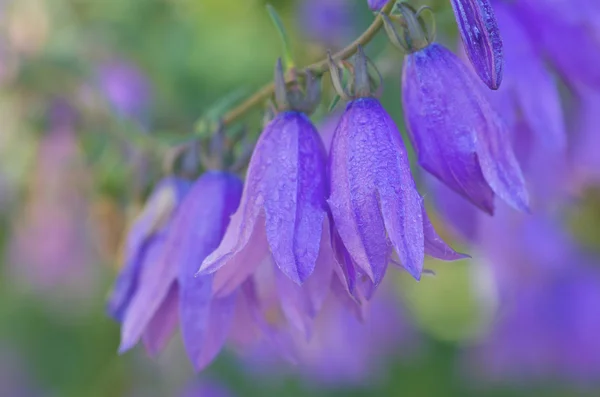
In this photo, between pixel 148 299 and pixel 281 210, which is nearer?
pixel 281 210

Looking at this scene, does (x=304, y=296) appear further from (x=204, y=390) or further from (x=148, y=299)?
(x=204, y=390)

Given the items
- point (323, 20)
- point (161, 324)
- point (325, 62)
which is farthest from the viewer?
point (323, 20)

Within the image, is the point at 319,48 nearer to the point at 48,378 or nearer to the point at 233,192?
the point at 233,192

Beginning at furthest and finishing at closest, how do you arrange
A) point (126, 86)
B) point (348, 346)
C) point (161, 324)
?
point (348, 346)
point (126, 86)
point (161, 324)

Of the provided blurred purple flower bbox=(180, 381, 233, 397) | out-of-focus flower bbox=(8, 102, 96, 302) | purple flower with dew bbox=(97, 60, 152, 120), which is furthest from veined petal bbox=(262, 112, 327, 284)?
blurred purple flower bbox=(180, 381, 233, 397)

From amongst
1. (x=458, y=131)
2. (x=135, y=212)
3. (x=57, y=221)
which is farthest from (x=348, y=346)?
(x=458, y=131)

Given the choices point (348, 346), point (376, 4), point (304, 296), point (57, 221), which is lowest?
point (348, 346)

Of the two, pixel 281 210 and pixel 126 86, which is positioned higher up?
pixel 126 86

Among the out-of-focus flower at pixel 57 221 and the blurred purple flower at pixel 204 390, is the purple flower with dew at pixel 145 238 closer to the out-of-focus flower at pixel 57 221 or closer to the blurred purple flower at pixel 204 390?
the out-of-focus flower at pixel 57 221
